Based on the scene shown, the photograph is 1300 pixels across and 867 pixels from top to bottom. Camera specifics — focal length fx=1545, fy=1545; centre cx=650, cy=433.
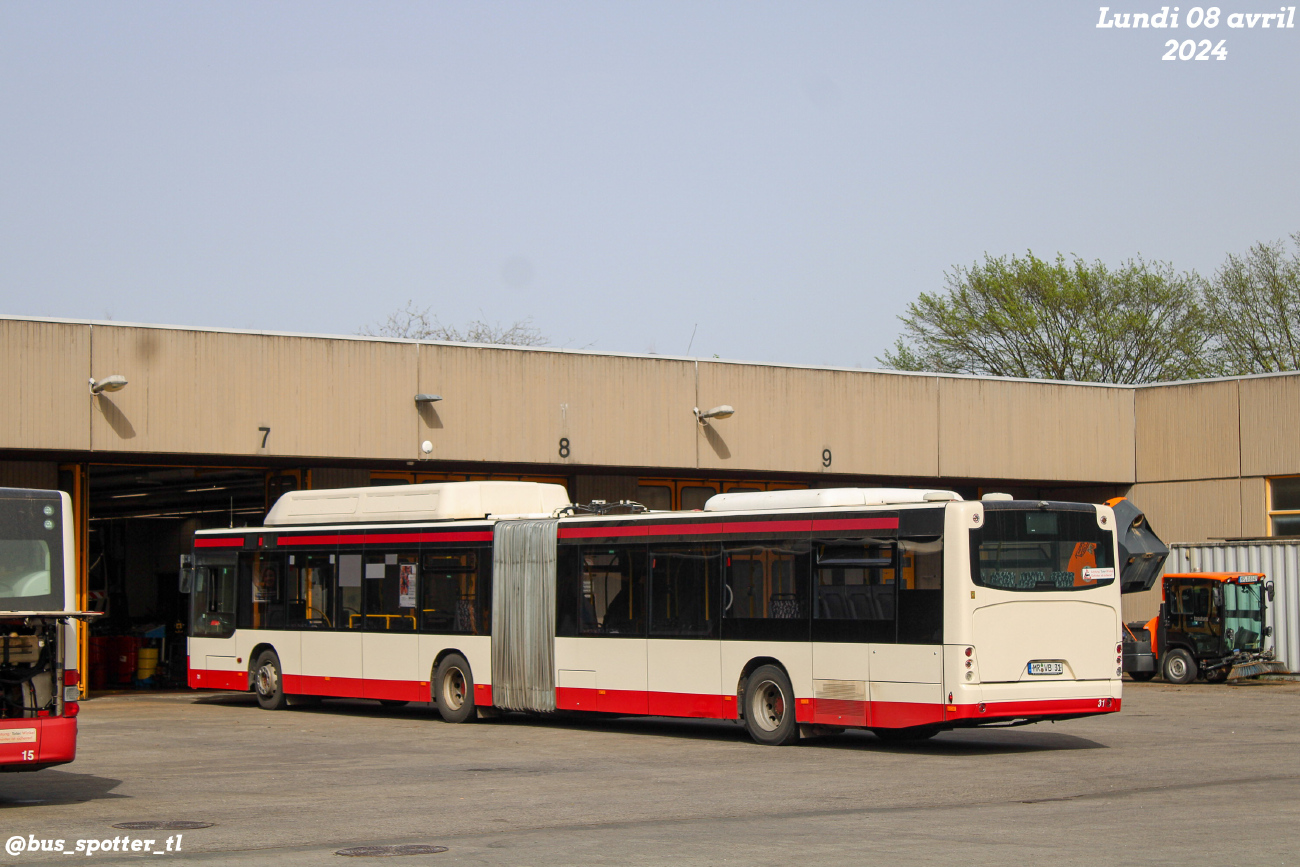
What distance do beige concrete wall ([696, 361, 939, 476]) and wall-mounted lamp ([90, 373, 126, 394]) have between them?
10477 millimetres

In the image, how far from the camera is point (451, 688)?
21.2 meters

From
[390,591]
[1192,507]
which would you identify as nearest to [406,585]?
[390,591]

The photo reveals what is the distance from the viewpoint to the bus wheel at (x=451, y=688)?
829 inches

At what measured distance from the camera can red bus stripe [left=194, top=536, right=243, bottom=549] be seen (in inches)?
952

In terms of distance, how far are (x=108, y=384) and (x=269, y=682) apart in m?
5.52

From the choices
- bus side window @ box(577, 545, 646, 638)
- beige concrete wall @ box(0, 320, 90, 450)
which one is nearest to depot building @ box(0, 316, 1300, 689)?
beige concrete wall @ box(0, 320, 90, 450)

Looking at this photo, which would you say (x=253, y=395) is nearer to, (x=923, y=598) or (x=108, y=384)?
(x=108, y=384)

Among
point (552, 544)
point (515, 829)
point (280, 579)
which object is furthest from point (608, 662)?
point (515, 829)

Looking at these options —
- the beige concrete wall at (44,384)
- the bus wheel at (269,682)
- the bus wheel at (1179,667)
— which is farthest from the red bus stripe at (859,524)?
the bus wheel at (1179,667)

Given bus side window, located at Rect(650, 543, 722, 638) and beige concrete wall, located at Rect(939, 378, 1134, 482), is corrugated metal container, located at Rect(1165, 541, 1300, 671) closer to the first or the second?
beige concrete wall, located at Rect(939, 378, 1134, 482)

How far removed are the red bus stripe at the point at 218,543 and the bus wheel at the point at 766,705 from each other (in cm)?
1005

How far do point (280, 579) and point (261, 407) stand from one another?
410cm

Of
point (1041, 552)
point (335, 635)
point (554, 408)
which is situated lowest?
point (335, 635)

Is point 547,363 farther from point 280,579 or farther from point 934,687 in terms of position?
point 934,687
